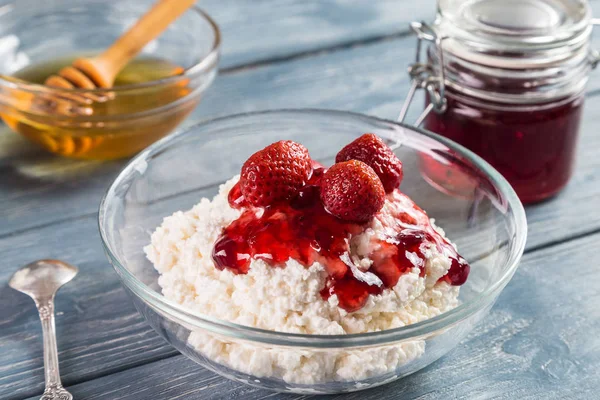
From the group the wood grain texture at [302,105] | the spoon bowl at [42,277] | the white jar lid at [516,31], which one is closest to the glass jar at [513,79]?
the white jar lid at [516,31]

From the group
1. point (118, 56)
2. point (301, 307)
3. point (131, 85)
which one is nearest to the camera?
point (301, 307)

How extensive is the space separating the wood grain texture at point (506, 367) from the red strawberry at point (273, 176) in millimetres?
322

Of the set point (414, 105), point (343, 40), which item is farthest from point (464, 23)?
point (343, 40)

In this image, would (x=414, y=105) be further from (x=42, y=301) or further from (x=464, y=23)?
(x=42, y=301)

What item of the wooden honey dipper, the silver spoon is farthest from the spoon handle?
the wooden honey dipper

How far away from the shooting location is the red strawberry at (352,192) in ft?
3.99

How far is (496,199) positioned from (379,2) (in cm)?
136

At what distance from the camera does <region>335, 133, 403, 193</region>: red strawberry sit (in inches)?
53.2

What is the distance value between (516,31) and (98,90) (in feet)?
3.03

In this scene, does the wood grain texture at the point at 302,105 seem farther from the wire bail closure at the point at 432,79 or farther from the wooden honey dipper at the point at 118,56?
the wire bail closure at the point at 432,79

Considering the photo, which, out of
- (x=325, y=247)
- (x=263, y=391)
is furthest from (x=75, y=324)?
(x=325, y=247)

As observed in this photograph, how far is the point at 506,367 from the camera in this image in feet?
4.46

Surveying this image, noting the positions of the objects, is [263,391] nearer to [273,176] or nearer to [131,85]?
[273,176]

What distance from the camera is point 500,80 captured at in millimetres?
1641
